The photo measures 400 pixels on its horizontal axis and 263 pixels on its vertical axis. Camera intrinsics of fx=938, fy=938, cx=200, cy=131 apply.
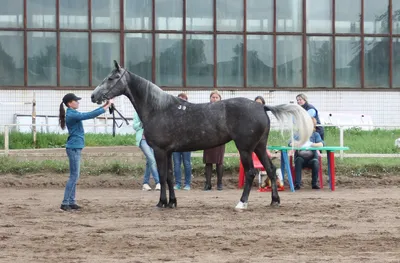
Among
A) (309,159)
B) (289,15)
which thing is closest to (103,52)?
(289,15)

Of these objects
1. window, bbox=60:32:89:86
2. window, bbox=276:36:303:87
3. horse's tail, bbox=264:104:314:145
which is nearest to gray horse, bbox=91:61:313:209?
horse's tail, bbox=264:104:314:145

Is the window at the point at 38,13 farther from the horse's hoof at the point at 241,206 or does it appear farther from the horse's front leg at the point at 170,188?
the horse's hoof at the point at 241,206

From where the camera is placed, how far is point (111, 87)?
47.9ft

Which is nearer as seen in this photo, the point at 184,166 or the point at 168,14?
the point at 184,166

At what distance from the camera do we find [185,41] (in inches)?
1198

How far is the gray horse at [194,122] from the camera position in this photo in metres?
14.4

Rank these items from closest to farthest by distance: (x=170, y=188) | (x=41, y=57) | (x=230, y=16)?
(x=170, y=188), (x=41, y=57), (x=230, y=16)

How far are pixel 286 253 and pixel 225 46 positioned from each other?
21.3 m

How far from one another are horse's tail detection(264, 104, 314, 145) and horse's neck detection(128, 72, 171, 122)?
1.64 metres

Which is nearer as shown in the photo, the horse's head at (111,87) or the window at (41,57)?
the horse's head at (111,87)

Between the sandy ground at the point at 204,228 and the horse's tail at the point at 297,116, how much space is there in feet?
3.84

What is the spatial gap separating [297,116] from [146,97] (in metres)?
2.39

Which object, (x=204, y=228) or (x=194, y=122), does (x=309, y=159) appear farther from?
(x=204, y=228)

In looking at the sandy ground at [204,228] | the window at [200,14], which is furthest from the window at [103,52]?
the sandy ground at [204,228]
